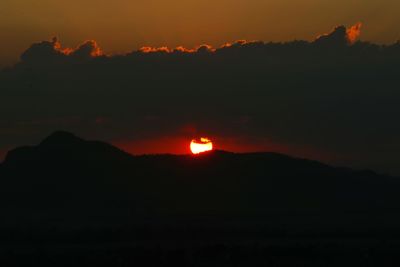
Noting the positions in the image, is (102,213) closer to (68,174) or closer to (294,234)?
(68,174)

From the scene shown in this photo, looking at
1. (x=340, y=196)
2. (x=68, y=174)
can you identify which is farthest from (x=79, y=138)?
(x=340, y=196)

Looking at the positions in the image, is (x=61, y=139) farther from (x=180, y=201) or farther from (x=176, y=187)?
(x=180, y=201)

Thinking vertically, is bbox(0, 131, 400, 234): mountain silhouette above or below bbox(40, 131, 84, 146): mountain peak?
below

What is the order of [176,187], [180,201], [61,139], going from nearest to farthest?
[180,201]
[176,187]
[61,139]

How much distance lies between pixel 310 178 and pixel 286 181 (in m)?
3.47

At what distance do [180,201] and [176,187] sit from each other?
3541mm

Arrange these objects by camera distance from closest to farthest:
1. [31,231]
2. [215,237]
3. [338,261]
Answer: [338,261], [215,237], [31,231]

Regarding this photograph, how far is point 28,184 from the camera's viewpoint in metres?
116

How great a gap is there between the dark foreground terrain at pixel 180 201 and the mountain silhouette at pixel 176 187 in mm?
130

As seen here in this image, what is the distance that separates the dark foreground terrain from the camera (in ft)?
257

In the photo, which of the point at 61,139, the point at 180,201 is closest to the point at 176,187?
the point at 180,201

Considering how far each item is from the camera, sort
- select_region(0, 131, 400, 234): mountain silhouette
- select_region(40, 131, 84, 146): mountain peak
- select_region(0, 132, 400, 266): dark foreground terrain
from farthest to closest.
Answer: select_region(40, 131, 84, 146): mountain peak, select_region(0, 131, 400, 234): mountain silhouette, select_region(0, 132, 400, 266): dark foreground terrain

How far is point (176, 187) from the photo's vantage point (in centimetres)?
11719

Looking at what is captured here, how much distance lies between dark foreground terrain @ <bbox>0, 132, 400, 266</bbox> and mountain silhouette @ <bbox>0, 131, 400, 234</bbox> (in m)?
0.13
